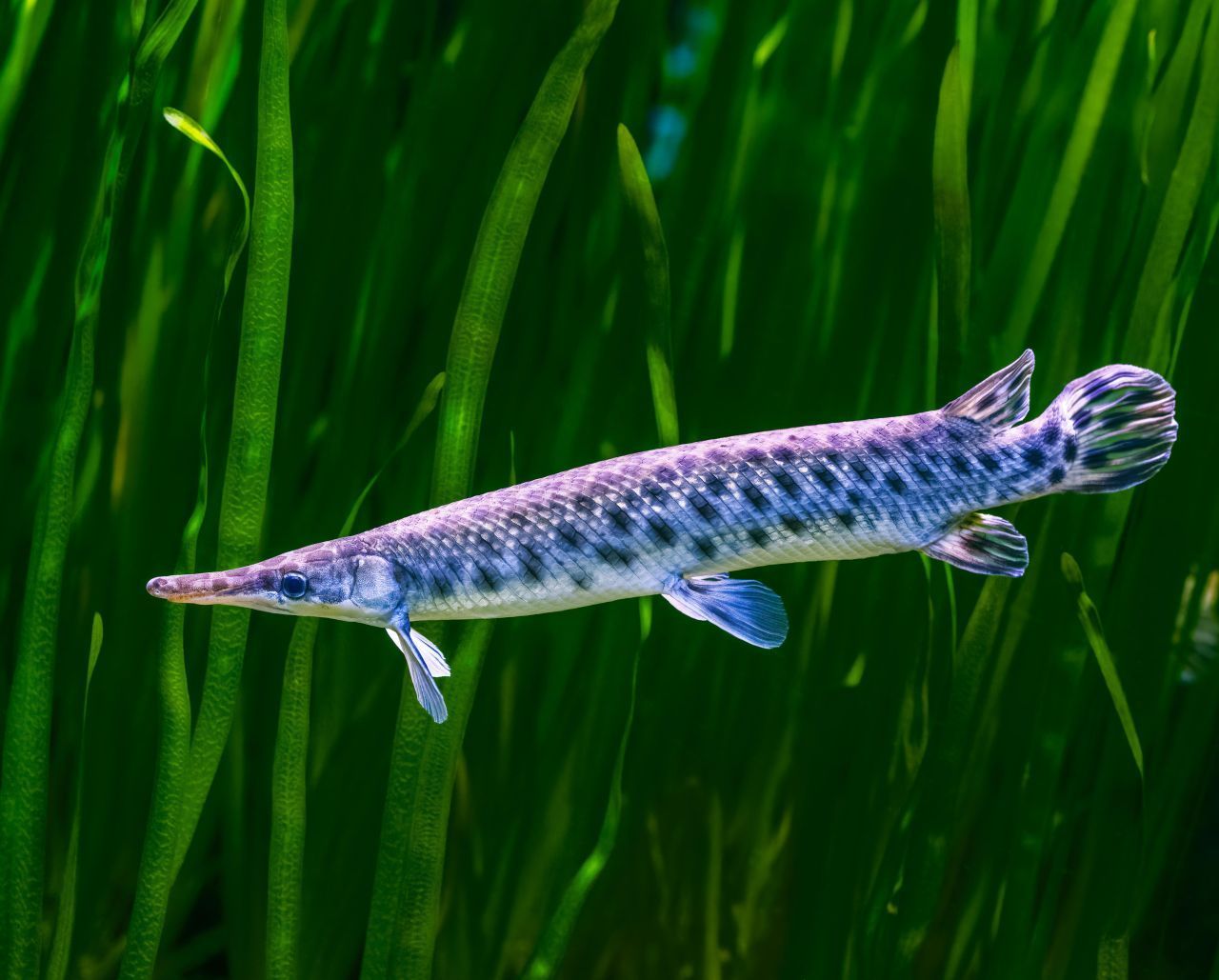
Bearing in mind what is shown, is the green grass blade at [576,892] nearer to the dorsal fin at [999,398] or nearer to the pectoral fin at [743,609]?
the pectoral fin at [743,609]

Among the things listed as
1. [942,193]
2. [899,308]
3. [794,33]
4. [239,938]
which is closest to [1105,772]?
[899,308]

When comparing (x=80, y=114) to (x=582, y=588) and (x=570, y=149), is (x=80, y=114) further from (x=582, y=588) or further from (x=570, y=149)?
(x=582, y=588)

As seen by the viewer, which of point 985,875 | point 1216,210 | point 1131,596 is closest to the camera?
point 1216,210

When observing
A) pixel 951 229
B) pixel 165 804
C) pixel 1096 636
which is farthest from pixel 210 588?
pixel 1096 636

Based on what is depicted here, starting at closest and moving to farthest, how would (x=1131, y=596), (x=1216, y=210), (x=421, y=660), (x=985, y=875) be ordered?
(x=421, y=660)
(x=1216, y=210)
(x=1131, y=596)
(x=985, y=875)

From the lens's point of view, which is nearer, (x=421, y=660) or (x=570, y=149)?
(x=421, y=660)

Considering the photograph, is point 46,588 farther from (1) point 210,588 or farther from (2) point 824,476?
(2) point 824,476
